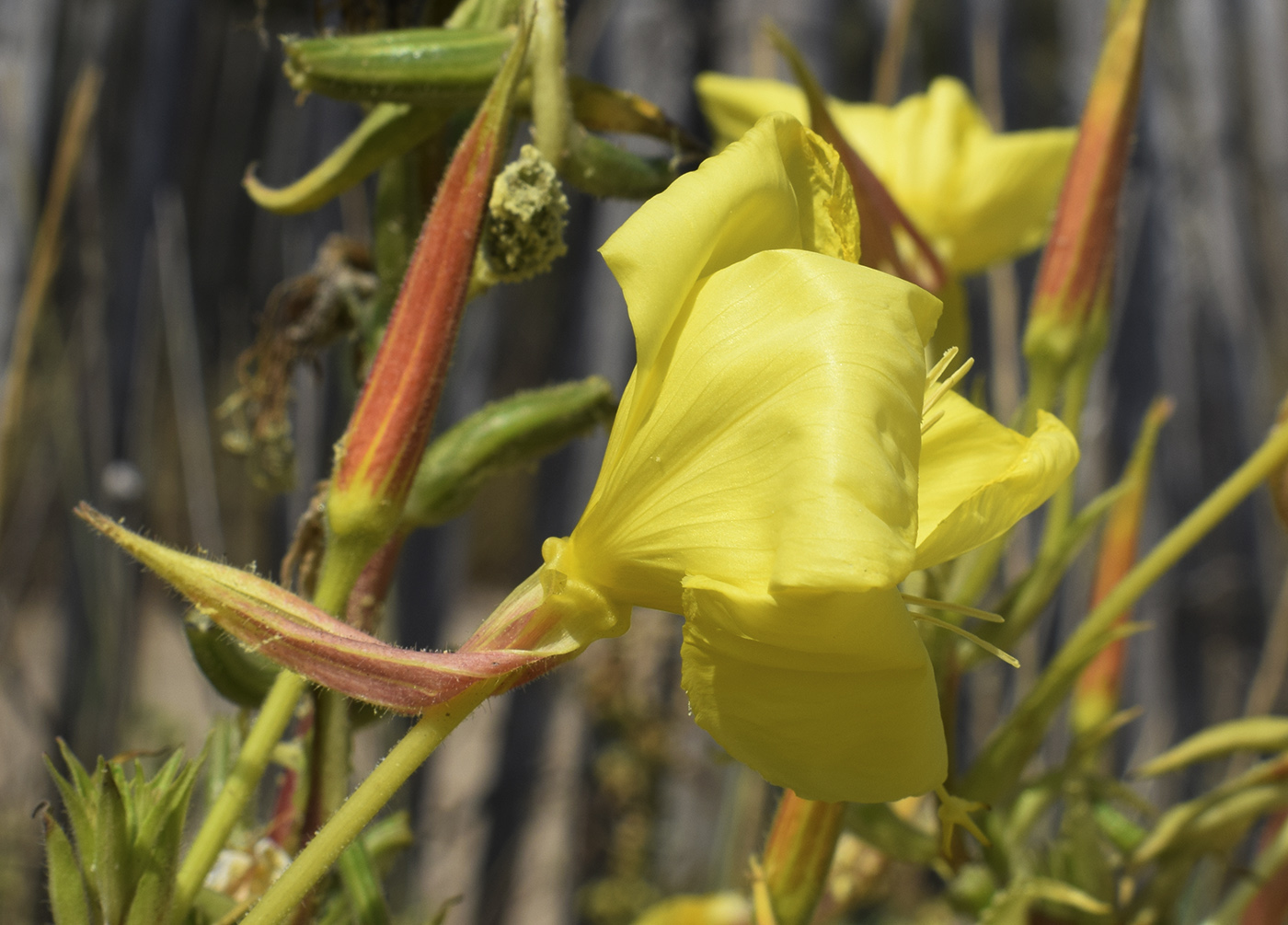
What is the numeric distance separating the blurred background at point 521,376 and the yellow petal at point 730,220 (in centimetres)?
90

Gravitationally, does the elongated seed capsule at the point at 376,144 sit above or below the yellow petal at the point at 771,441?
above

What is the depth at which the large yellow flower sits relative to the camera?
0.80 ft

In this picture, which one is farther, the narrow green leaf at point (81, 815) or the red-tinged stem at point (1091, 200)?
the red-tinged stem at point (1091, 200)

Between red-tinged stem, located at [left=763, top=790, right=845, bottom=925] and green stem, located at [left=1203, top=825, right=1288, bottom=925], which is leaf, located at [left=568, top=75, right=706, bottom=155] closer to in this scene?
red-tinged stem, located at [left=763, top=790, right=845, bottom=925]

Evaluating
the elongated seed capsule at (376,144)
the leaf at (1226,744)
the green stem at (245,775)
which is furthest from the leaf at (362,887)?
the leaf at (1226,744)

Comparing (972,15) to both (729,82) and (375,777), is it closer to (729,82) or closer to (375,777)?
(729,82)

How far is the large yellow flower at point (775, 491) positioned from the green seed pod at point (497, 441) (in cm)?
11

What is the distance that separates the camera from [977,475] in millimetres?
351

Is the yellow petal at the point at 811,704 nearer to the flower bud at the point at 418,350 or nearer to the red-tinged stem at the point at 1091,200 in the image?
the flower bud at the point at 418,350

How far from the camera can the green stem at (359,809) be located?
27 centimetres

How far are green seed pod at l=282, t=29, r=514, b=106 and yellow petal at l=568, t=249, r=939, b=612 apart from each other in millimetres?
139

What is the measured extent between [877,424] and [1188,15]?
6.20ft

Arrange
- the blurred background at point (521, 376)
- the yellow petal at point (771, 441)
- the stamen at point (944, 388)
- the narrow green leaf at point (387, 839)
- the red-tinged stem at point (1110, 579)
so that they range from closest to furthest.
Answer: the yellow petal at point (771, 441)
the stamen at point (944, 388)
the narrow green leaf at point (387, 839)
the red-tinged stem at point (1110, 579)
the blurred background at point (521, 376)

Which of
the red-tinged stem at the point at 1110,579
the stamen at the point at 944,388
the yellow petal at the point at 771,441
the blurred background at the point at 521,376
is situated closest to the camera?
the yellow petal at the point at 771,441
